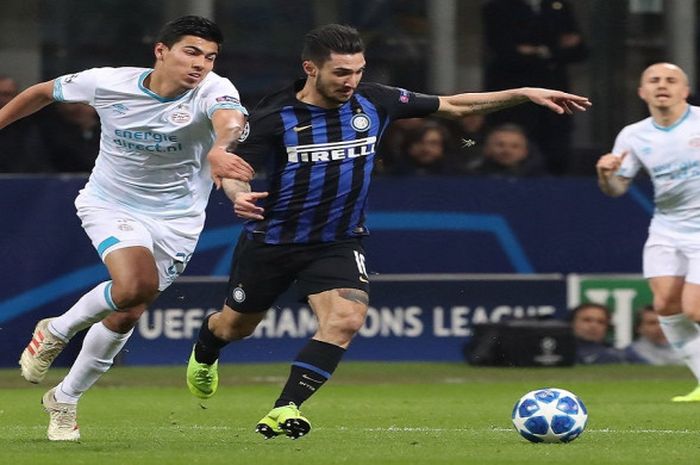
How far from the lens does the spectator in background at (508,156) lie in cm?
1535

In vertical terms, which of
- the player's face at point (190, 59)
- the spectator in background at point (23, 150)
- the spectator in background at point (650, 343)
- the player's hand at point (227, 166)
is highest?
the player's face at point (190, 59)

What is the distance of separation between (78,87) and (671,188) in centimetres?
467

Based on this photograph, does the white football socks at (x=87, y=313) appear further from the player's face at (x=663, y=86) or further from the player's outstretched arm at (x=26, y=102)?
the player's face at (x=663, y=86)

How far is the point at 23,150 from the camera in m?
14.6

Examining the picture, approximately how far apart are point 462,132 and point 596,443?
7.13 metres

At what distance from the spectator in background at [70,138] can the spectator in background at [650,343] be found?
4.87 meters

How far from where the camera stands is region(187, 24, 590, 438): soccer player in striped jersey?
8.38 meters

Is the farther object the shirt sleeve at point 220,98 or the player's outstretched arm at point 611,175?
the player's outstretched arm at point 611,175

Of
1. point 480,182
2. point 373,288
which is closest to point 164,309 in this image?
point 373,288

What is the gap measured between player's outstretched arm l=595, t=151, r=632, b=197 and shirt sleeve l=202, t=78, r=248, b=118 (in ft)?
10.1

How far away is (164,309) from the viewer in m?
14.7

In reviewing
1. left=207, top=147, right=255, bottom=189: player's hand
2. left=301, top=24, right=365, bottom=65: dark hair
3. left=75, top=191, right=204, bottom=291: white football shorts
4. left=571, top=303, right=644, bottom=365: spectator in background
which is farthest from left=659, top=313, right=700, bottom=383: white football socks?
left=207, top=147, right=255, bottom=189: player's hand

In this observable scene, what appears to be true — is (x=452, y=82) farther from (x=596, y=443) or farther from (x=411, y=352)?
(x=596, y=443)

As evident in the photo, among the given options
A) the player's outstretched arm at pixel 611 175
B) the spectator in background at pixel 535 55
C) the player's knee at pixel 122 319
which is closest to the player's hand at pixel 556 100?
the player's outstretched arm at pixel 611 175
